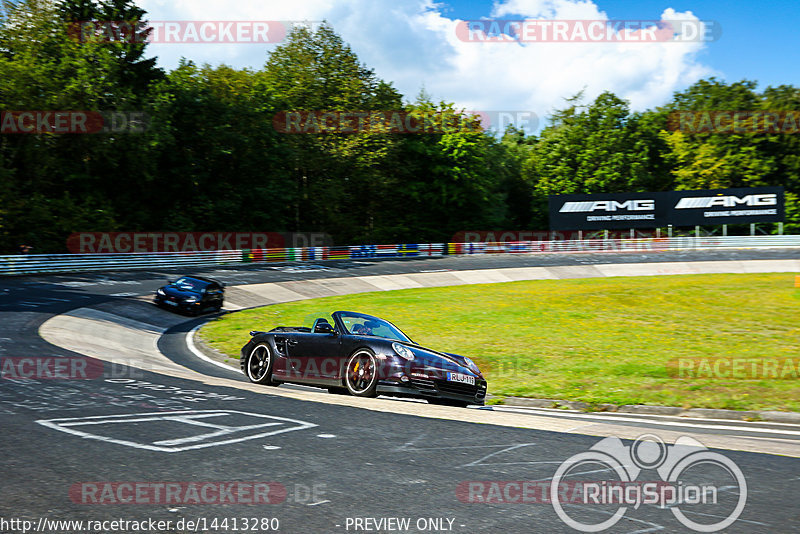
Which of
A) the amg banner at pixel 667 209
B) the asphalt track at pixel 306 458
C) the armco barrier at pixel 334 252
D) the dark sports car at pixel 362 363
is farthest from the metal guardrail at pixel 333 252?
the asphalt track at pixel 306 458

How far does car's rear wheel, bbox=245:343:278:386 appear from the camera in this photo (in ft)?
39.8

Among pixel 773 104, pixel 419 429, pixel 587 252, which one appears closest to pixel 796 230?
pixel 773 104

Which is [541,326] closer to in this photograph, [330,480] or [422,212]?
[330,480]

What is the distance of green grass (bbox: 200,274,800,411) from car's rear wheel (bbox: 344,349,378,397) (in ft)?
10.5

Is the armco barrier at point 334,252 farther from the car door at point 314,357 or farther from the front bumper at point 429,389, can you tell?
the front bumper at point 429,389

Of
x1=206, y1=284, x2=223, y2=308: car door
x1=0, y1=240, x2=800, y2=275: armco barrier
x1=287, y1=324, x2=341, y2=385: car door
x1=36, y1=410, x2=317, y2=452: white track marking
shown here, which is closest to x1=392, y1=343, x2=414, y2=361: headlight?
x1=287, y1=324, x2=341, y2=385: car door

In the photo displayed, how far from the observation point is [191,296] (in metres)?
25.8

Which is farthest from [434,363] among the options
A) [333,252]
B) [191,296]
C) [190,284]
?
[333,252]

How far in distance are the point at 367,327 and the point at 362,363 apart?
86 cm

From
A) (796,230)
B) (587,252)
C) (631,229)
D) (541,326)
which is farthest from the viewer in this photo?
(796,230)

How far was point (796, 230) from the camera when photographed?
62844mm

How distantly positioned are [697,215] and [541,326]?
39.9 m

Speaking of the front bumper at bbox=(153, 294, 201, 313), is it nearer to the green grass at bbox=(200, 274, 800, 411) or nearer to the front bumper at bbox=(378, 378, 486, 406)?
the green grass at bbox=(200, 274, 800, 411)

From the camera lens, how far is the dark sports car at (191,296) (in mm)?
25688
